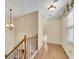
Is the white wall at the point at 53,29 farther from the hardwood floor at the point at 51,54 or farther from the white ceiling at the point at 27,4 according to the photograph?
the white ceiling at the point at 27,4

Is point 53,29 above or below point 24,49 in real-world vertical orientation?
above

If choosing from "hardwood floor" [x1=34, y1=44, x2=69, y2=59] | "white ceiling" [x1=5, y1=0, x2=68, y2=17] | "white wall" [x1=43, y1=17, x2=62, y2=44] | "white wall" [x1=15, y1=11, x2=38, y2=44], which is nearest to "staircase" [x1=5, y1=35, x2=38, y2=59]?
"hardwood floor" [x1=34, y1=44, x2=69, y2=59]

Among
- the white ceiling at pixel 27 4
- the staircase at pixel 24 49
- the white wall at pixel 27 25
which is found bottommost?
the staircase at pixel 24 49

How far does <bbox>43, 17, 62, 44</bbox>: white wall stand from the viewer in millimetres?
11531

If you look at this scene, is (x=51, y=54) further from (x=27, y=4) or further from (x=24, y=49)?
(x=27, y=4)

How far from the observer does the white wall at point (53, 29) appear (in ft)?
37.8

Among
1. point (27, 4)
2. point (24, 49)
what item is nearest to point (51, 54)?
point (24, 49)

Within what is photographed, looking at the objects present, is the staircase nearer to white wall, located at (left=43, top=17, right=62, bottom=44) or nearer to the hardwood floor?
the hardwood floor

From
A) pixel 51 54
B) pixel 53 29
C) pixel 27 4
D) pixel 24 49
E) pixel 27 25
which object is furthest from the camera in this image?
pixel 53 29

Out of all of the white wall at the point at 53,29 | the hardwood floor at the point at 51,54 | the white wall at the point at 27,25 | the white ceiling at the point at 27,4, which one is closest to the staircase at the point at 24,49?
the hardwood floor at the point at 51,54

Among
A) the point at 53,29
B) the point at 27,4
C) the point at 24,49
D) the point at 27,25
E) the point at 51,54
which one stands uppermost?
the point at 27,4

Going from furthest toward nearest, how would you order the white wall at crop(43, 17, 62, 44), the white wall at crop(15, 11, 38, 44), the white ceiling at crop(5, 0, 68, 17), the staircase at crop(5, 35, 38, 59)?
the white wall at crop(43, 17, 62, 44) < the white wall at crop(15, 11, 38, 44) < the white ceiling at crop(5, 0, 68, 17) < the staircase at crop(5, 35, 38, 59)

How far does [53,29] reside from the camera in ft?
39.5
